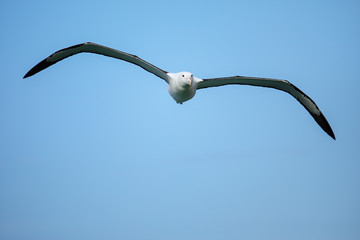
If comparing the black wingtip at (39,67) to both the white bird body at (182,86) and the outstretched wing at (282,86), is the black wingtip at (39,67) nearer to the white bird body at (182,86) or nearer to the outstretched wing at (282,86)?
the white bird body at (182,86)

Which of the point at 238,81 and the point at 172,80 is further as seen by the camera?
the point at 238,81

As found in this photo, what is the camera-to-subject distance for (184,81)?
16781 millimetres

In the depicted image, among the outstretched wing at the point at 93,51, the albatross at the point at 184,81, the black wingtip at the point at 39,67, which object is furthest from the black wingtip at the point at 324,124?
the black wingtip at the point at 39,67

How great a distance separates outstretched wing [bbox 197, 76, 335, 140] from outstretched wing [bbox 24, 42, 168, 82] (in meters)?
1.83

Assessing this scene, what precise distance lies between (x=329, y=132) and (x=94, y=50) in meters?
9.89

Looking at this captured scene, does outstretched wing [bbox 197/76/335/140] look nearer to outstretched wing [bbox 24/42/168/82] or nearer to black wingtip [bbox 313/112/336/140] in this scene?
black wingtip [bbox 313/112/336/140]

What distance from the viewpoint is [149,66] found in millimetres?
17766

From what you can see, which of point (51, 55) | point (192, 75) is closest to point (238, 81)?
point (192, 75)

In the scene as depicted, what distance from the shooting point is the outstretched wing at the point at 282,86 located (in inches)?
726

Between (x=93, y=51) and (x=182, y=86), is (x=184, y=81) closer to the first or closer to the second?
(x=182, y=86)

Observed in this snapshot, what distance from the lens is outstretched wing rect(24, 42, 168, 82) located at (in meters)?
17.8

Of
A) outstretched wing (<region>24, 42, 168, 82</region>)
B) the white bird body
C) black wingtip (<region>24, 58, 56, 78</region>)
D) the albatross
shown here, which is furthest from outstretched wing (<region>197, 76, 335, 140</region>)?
black wingtip (<region>24, 58, 56, 78</region>)

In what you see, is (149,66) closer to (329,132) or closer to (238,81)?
(238,81)

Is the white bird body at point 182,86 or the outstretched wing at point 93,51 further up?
the outstretched wing at point 93,51
